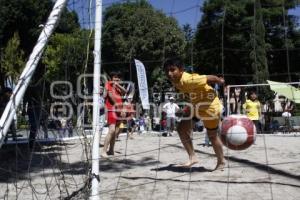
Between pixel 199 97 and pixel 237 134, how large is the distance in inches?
25.6

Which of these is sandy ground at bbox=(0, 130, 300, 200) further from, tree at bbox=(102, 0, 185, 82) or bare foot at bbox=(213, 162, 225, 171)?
tree at bbox=(102, 0, 185, 82)

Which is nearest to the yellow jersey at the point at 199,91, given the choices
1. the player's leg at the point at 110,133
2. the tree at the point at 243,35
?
the player's leg at the point at 110,133

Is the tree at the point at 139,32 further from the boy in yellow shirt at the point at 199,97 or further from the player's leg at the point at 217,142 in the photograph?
the player's leg at the point at 217,142

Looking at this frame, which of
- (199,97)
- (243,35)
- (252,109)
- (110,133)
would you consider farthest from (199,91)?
(243,35)

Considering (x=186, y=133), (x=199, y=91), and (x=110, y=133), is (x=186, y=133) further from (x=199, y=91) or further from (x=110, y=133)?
(x=110, y=133)

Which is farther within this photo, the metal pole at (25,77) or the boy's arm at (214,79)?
the boy's arm at (214,79)

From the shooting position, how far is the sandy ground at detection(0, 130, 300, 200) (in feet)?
17.9

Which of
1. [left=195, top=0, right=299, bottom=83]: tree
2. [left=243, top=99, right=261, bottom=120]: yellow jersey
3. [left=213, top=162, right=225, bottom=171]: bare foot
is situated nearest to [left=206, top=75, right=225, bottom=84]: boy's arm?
[left=213, top=162, right=225, bottom=171]: bare foot

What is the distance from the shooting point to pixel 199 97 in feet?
21.4

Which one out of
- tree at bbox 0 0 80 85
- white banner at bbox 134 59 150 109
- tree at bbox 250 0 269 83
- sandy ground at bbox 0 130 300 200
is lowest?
sandy ground at bbox 0 130 300 200

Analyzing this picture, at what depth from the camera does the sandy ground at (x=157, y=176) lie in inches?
215

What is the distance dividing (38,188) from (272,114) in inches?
542

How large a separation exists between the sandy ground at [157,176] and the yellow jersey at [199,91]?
865mm

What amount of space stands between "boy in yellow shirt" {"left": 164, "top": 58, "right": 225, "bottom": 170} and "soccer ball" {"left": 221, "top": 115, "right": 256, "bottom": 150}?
7.4 inches
